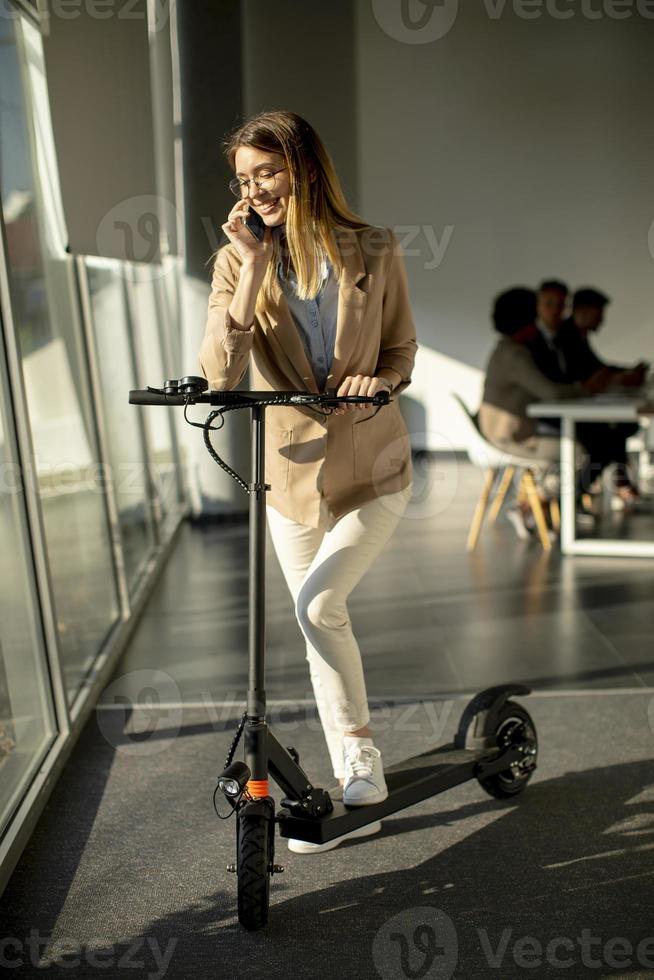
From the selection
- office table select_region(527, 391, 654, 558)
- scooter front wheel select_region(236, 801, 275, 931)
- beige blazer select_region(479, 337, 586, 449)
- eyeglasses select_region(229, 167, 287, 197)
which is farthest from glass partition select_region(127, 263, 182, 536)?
scooter front wheel select_region(236, 801, 275, 931)

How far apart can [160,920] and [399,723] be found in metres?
1.35

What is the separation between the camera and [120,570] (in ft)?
16.0

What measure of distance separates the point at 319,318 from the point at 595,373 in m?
4.77

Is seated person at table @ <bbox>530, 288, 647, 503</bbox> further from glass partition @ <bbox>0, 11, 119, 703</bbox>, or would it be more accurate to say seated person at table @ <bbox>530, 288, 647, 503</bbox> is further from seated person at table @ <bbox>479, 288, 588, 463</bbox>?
glass partition @ <bbox>0, 11, 119, 703</bbox>

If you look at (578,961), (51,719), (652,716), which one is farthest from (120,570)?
(578,961)

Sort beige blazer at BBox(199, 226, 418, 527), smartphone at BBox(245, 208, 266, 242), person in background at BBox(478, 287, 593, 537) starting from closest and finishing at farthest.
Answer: smartphone at BBox(245, 208, 266, 242), beige blazer at BBox(199, 226, 418, 527), person in background at BBox(478, 287, 593, 537)

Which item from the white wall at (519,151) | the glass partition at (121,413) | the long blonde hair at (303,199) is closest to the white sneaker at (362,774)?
the long blonde hair at (303,199)

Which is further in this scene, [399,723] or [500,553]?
[500,553]

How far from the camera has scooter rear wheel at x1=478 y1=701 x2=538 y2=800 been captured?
9.89 feet

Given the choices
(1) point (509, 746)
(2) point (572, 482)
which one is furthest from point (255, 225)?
(2) point (572, 482)

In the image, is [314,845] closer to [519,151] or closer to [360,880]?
[360,880]

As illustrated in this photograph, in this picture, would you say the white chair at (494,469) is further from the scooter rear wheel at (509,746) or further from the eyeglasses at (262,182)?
the eyeglasses at (262,182)

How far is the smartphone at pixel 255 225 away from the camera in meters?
2.36

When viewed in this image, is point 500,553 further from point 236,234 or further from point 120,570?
point 236,234
